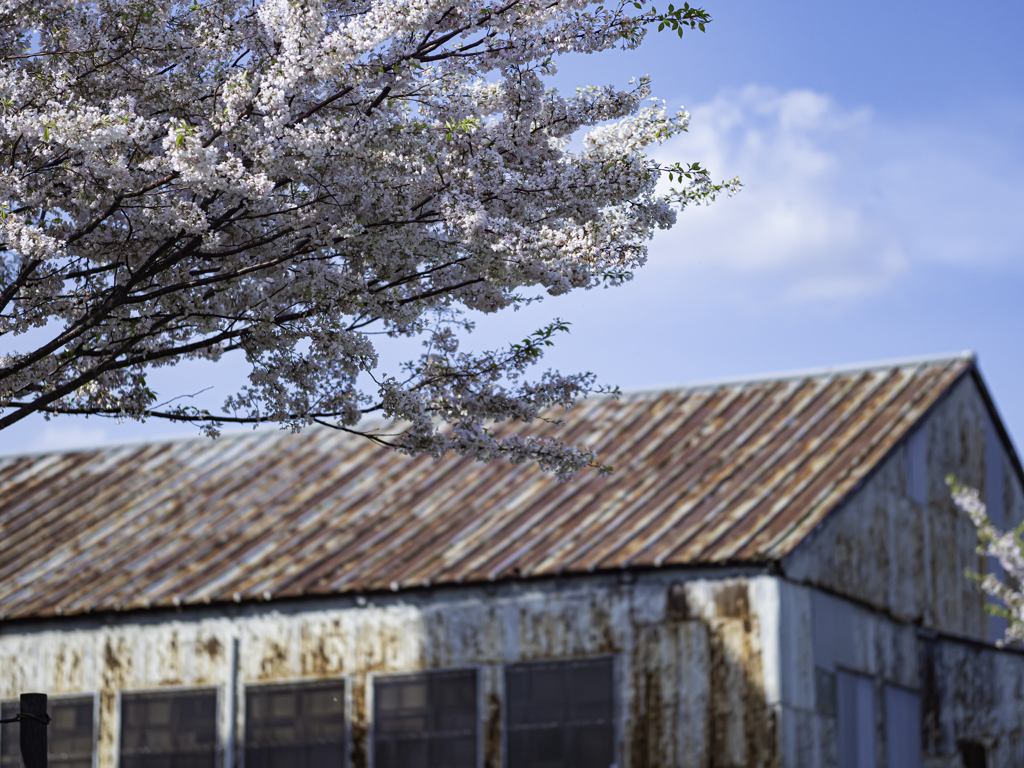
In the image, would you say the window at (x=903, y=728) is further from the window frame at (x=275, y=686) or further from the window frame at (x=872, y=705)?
the window frame at (x=275, y=686)

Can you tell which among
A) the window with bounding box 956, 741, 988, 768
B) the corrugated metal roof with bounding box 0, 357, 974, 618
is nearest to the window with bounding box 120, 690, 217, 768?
the corrugated metal roof with bounding box 0, 357, 974, 618

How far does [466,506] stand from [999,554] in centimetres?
862

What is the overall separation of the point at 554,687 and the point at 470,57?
37.7 ft

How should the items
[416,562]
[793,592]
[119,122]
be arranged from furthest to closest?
1. [416,562]
2. [793,592]
3. [119,122]

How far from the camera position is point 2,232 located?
27.4 feet

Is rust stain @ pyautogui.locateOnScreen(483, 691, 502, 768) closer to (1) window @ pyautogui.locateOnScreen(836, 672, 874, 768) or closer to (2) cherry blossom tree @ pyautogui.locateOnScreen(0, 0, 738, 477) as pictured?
(1) window @ pyautogui.locateOnScreen(836, 672, 874, 768)

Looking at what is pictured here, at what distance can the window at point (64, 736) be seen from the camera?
2094cm

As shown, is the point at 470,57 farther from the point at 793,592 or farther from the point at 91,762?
the point at 91,762

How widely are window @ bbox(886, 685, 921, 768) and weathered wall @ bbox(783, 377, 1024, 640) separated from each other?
1172 mm

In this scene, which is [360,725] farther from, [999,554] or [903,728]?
[999,554]

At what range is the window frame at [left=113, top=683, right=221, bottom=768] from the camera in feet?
66.1

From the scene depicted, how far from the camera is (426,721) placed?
63.5ft

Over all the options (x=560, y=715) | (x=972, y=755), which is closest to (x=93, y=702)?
(x=560, y=715)

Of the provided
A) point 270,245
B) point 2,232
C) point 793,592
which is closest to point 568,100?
point 270,245
